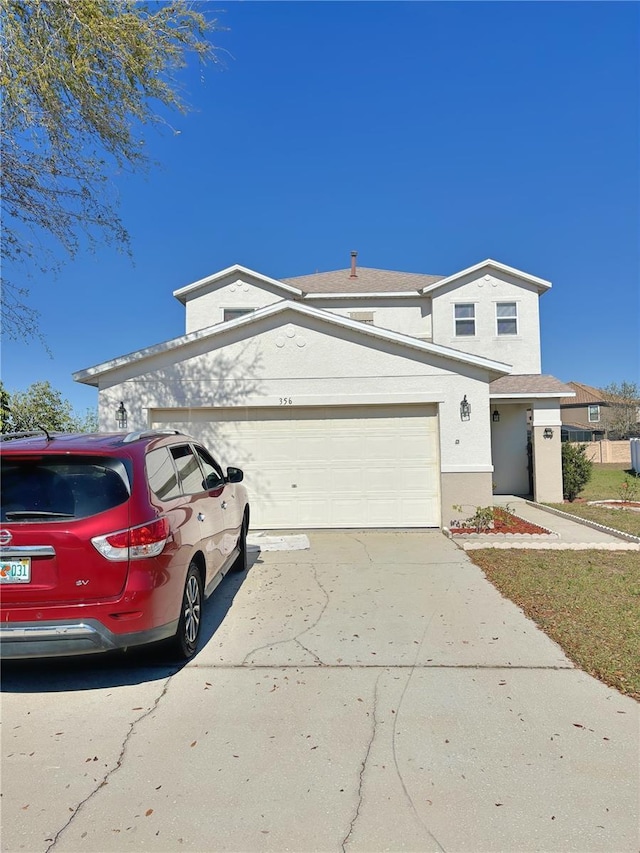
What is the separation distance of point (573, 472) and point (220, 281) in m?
12.3

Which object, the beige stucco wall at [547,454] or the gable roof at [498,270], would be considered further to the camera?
the gable roof at [498,270]

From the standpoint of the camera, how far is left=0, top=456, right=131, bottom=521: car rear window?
3.36 metres

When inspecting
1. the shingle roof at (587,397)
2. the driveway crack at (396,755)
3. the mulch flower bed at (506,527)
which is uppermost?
the shingle roof at (587,397)

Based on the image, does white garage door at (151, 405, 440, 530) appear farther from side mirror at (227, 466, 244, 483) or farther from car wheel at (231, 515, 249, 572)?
side mirror at (227, 466, 244, 483)

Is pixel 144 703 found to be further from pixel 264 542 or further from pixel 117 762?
pixel 264 542

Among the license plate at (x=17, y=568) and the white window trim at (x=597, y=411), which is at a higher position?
the white window trim at (x=597, y=411)

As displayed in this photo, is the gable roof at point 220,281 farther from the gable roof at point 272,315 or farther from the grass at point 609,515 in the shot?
the grass at point 609,515

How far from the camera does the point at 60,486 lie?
3.45 m

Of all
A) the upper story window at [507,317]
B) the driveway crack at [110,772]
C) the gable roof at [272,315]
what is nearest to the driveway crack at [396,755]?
the driveway crack at [110,772]

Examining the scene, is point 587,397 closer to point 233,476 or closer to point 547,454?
point 547,454

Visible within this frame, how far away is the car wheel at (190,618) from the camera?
3910mm

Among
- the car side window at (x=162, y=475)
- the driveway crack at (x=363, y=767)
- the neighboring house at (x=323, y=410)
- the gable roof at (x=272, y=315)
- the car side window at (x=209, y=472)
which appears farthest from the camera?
the neighboring house at (x=323, y=410)

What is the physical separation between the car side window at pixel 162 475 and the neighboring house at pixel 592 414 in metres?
37.8

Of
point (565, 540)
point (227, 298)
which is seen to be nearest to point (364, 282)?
point (227, 298)
